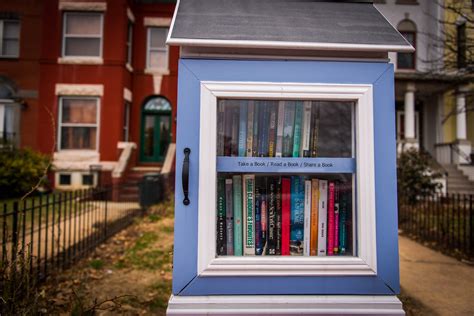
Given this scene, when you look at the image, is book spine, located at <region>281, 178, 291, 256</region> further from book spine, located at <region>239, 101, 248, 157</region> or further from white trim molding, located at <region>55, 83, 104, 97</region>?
white trim molding, located at <region>55, 83, 104, 97</region>

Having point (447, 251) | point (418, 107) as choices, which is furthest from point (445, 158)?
point (447, 251)

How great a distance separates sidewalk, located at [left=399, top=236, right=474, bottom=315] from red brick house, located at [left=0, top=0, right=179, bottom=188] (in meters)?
8.24

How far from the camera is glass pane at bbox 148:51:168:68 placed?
12.7m

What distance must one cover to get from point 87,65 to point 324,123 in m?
11.5

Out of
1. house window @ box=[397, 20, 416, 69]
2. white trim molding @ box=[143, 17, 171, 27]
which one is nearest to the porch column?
house window @ box=[397, 20, 416, 69]

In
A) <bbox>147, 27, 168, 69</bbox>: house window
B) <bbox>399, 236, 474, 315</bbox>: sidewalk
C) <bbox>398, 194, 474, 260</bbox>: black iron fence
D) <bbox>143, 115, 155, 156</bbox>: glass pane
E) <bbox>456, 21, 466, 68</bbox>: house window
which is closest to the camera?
<bbox>399, 236, 474, 315</bbox>: sidewalk

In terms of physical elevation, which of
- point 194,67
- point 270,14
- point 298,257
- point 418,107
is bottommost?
point 298,257

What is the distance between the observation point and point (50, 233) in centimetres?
580

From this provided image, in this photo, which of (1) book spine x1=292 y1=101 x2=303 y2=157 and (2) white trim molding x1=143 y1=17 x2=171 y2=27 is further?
(2) white trim molding x1=143 y1=17 x2=171 y2=27

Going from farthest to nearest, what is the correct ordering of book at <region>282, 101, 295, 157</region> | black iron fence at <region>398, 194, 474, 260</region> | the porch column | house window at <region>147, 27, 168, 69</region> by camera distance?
house window at <region>147, 27, 168, 69</region>
the porch column
black iron fence at <region>398, 194, 474, 260</region>
book at <region>282, 101, 295, 157</region>

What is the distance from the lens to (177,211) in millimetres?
1582

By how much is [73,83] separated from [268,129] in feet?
37.4

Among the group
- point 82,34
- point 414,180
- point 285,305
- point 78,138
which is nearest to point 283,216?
point 285,305

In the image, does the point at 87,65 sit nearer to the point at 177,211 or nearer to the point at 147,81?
the point at 147,81
